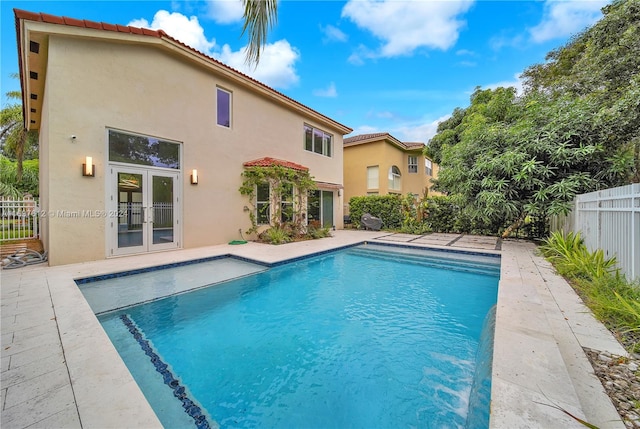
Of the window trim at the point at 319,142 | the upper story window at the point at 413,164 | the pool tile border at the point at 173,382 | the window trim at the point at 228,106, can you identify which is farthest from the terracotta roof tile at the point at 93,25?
the upper story window at the point at 413,164

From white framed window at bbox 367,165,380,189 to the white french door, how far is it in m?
14.4

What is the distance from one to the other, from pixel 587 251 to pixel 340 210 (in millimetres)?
11831

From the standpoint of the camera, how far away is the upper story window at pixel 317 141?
47.1 feet

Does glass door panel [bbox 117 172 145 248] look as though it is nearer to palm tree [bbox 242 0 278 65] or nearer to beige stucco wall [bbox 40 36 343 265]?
beige stucco wall [bbox 40 36 343 265]

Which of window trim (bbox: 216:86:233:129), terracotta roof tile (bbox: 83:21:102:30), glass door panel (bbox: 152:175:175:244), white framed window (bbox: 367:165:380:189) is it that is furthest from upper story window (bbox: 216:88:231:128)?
white framed window (bbox: 367:165:380:189)

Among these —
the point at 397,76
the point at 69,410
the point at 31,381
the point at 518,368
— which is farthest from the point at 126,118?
the point at 397,76

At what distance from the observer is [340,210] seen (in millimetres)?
16484

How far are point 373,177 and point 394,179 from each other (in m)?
2.44

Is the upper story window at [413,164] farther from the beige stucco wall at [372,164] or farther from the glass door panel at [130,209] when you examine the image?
the glass door panel at [130,209]

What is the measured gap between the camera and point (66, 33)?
627 cm

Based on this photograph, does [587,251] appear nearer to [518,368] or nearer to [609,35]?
[518,368]

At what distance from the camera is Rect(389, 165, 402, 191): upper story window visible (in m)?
20.3

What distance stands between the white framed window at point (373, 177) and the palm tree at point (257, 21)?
17.4m

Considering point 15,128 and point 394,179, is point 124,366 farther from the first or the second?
point 15,128
